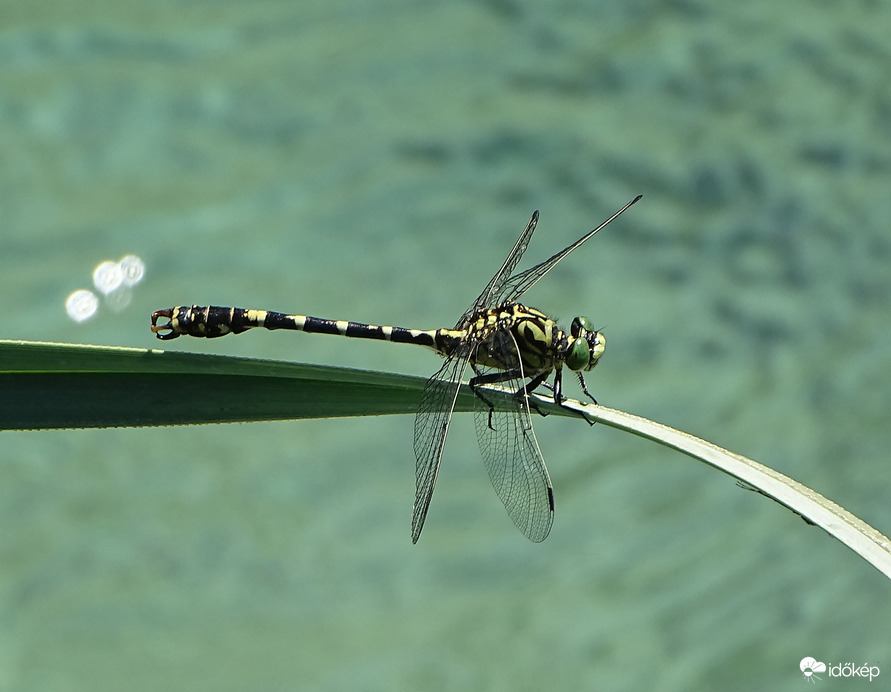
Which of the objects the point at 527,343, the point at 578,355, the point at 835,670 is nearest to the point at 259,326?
the point at 527,343

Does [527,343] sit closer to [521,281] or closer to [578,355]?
[578,355]

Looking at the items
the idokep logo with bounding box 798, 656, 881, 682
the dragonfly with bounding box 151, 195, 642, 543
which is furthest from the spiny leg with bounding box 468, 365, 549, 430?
the idokep logo with bounding box 798, 656, 881, 682

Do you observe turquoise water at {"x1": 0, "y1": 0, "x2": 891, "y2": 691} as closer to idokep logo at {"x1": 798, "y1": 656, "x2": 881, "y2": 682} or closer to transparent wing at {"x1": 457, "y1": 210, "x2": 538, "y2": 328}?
idokep logo at {"x1": 798, "y1": 656, "x2": 881, "y2": 682}

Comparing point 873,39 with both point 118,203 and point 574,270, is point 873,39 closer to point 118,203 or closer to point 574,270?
point 574,270

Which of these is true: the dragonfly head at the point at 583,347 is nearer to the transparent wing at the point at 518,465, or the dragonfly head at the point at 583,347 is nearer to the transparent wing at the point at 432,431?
the transparent wing at the point at 518,465

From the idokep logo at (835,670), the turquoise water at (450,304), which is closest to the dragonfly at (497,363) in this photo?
the turquoise water at (450,304)

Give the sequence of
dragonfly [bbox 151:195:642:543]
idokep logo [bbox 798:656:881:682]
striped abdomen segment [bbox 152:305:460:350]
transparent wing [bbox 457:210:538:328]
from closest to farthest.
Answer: dragonfly [bbox 151:195:642:543] < striped abdomen segment [bbox 152:305:460:350] < idokep logo [bbox 798:656:881:682] < transparent wing [bbox 457:210:538:328]

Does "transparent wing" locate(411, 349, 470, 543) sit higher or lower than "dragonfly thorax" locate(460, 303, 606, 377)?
lower
